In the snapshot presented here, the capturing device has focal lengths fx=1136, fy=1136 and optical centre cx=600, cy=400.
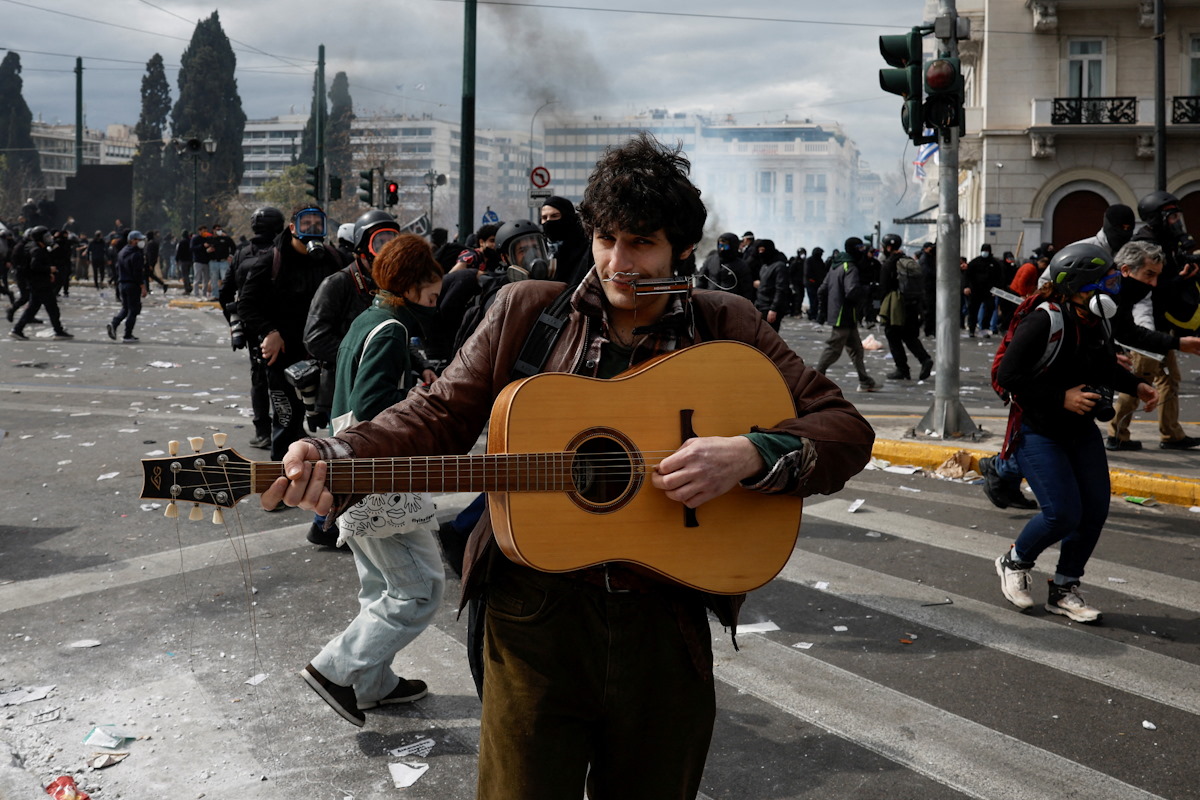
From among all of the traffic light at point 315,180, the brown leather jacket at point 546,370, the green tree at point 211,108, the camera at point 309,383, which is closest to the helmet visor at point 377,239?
the camera at point 309,383

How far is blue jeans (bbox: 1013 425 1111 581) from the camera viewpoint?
555cm

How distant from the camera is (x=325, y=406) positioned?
282 inches

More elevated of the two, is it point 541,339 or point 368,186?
point 368,186

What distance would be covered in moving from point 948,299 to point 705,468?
8974 mm

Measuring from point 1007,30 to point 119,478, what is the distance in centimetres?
3416

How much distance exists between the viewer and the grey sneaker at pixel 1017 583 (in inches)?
229

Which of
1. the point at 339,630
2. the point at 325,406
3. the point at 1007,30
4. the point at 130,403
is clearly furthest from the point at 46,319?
A: the point at 1007,30

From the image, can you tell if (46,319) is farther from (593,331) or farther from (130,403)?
(593,331)

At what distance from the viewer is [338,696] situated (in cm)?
425

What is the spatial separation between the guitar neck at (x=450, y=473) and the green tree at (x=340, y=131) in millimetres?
99338

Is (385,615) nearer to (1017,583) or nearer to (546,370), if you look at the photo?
(546,370)

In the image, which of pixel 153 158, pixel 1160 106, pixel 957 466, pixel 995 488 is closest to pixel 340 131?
pixel 153 158

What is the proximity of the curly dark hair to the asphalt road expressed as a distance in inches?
52.7

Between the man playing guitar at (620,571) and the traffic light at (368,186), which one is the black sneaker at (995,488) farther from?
the traffic light at (368,186)
